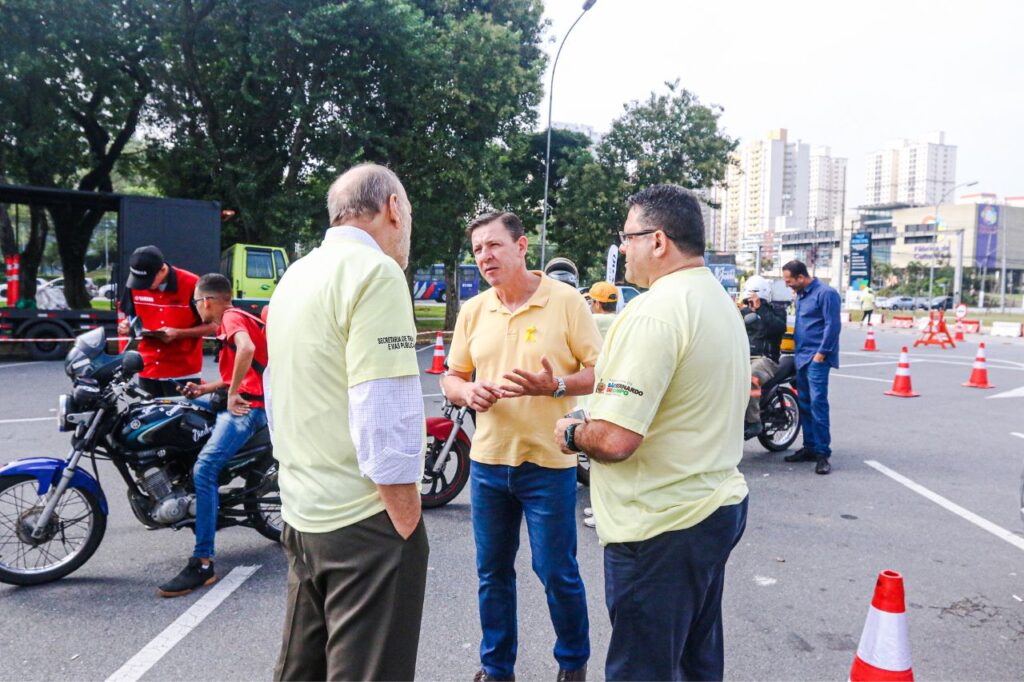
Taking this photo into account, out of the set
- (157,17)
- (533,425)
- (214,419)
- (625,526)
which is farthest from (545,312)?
(157,17)

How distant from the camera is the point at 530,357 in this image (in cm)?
306

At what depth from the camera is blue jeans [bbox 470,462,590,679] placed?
9.49 ft

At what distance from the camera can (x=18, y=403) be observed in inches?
364

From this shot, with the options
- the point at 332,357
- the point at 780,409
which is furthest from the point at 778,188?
the point at 332,357

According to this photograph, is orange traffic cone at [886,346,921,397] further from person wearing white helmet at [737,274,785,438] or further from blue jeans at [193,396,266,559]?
blue jeans at [193,396,266,559]

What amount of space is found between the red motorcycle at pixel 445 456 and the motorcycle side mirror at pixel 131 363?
192 centimetres

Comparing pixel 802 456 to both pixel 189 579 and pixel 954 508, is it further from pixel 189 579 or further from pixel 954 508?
pixel 189 579

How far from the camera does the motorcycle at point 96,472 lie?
3873 mm

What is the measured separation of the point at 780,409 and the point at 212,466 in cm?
558

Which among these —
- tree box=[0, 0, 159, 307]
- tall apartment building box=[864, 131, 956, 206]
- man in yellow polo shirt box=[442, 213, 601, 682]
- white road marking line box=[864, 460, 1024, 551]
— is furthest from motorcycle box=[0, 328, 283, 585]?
tall apartment building box=[864, 131, 956, 206]

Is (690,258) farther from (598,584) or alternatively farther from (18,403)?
(18,403)

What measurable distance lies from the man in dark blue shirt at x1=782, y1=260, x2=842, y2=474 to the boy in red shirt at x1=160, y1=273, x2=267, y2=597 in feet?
15.5

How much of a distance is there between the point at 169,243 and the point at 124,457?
11.7 m

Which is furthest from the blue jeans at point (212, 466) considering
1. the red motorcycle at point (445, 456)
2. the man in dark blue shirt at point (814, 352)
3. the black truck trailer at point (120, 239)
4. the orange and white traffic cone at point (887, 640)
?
the black truck trailer at point (120, 239)
